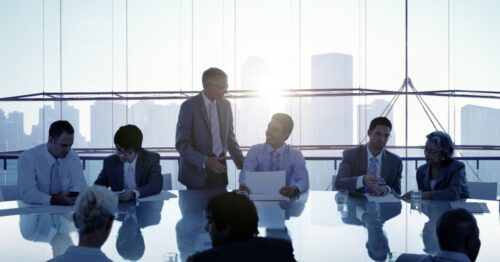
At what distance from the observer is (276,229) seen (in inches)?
76.2

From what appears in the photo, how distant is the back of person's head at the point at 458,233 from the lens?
1.28m

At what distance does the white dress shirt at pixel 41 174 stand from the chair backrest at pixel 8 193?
406 mm

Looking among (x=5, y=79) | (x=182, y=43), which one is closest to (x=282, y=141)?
(x=182, y=43)

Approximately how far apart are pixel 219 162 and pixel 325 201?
0.64 m

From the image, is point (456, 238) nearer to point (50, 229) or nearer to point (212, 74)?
point (50, 229)

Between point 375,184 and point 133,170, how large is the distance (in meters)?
1.35

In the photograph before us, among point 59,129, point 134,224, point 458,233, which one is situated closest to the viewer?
point 458,233

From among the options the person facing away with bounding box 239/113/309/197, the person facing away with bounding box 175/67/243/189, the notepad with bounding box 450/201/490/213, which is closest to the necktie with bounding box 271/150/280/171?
the person facing away with bounding box 239/113/309/197

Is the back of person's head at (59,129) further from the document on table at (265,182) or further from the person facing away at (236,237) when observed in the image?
the person facing away at (236,237)

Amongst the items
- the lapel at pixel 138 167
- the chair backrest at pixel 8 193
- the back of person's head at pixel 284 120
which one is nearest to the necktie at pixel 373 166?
the back of person's head at pixel 284 120

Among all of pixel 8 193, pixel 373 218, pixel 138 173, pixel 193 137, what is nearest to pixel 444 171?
pixel 373 218

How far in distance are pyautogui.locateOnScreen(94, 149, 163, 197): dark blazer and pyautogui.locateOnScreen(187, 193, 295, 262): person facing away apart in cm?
189

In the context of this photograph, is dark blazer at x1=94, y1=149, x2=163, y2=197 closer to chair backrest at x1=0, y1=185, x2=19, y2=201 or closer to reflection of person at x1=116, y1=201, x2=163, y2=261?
reflection of person at x1=116, y1=201, x2=163, y2=261

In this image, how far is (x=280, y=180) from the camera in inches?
115
